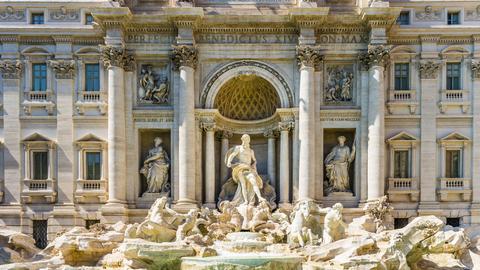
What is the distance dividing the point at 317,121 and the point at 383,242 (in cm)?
738

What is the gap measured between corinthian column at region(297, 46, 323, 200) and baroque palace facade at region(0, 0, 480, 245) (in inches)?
2.9

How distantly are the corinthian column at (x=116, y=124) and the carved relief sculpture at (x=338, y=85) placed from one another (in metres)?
10.5

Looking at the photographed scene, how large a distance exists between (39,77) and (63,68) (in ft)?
5.05

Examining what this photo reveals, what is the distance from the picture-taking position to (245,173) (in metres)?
25.0

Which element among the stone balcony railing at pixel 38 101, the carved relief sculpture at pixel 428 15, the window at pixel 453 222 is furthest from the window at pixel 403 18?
the stone balcony railing at pixel 38 101

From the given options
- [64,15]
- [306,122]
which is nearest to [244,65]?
[306,122]

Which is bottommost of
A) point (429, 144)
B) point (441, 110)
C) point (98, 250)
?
point (98, 250)

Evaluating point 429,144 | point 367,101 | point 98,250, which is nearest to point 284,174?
point 367,101

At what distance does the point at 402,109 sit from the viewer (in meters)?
26.5

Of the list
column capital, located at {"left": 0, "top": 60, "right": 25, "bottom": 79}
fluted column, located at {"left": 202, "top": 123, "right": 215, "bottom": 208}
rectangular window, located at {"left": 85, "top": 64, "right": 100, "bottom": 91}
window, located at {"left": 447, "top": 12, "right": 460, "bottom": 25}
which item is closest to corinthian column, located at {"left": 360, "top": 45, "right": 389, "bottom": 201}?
window, located at {"left": 447, "top": 12, "right": 460, "bottom": 25}

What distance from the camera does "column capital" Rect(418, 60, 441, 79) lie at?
2638cm

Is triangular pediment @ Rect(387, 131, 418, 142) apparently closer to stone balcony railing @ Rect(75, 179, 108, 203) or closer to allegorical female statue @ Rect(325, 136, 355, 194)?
allegorical female statue @ Rect(325, 136, 355, 194)

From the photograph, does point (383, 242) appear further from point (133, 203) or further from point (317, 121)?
point (133, 203)

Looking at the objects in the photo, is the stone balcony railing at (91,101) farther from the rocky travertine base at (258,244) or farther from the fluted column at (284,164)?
the fluted column at (284,164)
